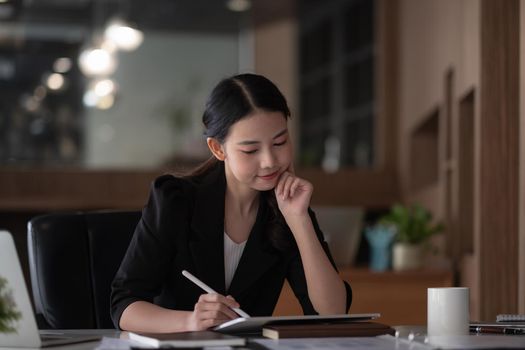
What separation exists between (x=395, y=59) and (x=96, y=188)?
2.00m

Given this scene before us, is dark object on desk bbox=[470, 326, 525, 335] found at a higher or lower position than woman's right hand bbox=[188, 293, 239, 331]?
lower

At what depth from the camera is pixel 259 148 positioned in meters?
1.93

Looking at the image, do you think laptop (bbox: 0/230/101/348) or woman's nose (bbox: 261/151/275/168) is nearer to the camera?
laptop (bbox: 0/230/101/348)

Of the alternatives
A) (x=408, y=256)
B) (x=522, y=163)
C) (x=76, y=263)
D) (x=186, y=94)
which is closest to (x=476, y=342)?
(x=76, y=263)

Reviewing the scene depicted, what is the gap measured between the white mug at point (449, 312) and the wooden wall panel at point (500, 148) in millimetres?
1543

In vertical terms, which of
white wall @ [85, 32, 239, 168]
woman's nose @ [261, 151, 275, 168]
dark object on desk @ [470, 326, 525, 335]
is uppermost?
white wall @ [85, 32, 239, 168]

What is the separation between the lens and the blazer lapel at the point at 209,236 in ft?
6.72

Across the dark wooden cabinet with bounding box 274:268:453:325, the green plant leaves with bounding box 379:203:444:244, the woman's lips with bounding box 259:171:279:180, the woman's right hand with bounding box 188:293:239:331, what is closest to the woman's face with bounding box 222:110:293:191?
the woman's lips with bounding box 259:171:279:180

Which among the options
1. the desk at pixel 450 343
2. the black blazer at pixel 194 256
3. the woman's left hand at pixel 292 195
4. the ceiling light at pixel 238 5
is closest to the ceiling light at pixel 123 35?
the ceiling light at pixel 238 5

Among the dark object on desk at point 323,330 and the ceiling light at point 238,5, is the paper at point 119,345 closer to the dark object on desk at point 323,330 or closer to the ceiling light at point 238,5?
the dark object on desk at point 323,330

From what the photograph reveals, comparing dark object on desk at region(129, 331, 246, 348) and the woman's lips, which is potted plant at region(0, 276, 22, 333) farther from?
the woman's lips

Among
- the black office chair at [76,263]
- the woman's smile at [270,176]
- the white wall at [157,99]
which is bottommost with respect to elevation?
the black office chair at [76,263]

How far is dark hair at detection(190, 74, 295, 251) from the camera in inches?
77.8

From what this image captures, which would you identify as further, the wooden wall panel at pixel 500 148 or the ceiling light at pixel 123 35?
the ceiling light at pixel 123 35
